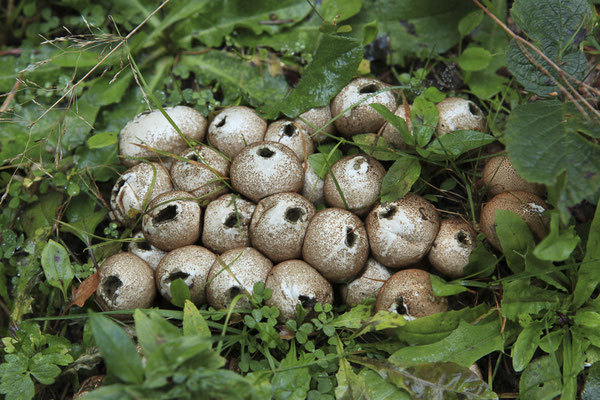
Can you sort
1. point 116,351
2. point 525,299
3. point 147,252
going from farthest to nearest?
point 147,252 < point 525,299 < point 116,351

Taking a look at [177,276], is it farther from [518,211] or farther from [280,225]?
[518,211]

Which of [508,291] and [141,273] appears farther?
[141,273]

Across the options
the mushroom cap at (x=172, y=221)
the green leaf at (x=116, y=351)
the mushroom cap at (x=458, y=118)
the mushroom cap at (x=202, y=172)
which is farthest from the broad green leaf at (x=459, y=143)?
the green leaf at (x=116, y=351)

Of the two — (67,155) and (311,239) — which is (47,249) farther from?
(311,239)

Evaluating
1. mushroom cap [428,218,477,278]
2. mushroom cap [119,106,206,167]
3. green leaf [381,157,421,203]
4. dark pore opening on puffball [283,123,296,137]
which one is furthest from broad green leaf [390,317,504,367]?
mushroom cap [119,106,206,167]

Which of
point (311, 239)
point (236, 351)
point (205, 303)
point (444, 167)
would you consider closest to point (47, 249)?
point (205, 303)

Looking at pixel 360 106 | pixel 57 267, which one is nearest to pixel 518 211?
pixel 360 106
